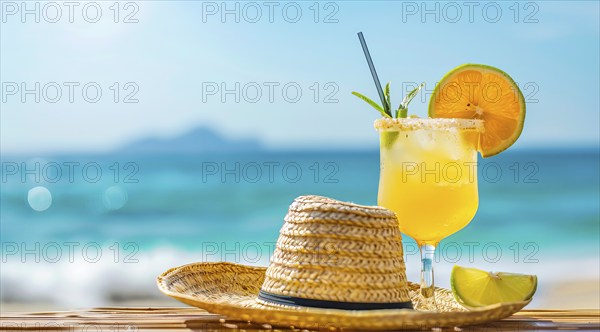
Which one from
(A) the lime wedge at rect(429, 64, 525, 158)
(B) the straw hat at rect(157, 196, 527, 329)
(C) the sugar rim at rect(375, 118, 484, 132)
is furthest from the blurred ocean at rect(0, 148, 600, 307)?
(B) the straw hat at rect(157, 196, 527, 329)

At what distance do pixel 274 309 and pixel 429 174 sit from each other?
689 millimetres

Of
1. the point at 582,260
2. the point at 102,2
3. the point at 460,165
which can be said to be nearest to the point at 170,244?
the point at 102,2

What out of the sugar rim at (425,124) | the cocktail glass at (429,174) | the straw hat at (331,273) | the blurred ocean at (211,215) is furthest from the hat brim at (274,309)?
the blurred ocean at (211,215)

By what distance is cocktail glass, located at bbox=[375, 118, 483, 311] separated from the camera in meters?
1.93

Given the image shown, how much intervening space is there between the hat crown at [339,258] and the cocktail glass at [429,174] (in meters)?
0.32

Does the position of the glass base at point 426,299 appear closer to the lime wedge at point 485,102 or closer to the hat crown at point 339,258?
the hat crown at point 339,258

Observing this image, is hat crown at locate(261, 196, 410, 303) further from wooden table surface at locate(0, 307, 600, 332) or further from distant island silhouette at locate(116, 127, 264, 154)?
distant island silhouette at locate(116, 127, 264, 154)

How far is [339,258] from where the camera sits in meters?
1.57

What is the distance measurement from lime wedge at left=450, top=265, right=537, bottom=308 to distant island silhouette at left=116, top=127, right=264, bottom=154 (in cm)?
1044

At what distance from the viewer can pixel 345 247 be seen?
158 centimetres

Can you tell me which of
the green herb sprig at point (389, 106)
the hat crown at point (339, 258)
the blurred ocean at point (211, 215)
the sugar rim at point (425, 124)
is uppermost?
the green herb sprig at point (389, 106)

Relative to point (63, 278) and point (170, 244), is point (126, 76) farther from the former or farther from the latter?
point (63, 278)

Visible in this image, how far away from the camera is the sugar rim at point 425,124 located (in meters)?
1.92

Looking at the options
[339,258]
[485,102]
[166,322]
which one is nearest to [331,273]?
[339,258]
